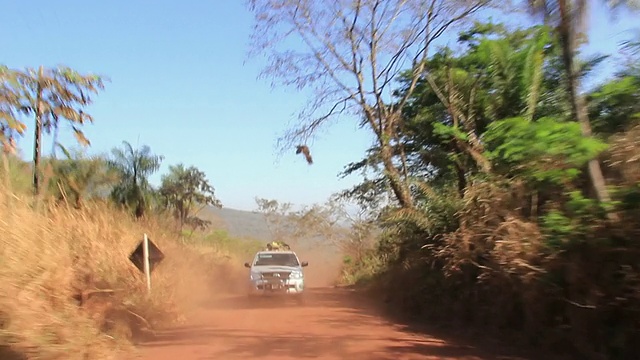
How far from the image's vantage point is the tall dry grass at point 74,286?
7852 millimetres

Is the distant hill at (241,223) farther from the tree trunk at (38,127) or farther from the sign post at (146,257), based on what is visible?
the sign post at (146,257)

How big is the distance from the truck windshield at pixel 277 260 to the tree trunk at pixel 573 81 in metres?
12.1

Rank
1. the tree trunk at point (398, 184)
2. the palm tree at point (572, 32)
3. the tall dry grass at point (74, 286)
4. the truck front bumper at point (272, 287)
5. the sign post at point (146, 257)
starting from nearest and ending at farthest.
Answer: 1. the tall dry grass at point (74, 286)
2. the palm tree at point (572, 32)
3. the sign post at point (146, 257)
4. the tree trunk at point (398, 184)
5. the truck front bumper at point (272, 287)

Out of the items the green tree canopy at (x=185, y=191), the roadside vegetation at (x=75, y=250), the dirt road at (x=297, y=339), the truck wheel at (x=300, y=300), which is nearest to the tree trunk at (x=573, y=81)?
the dirt road at (x=297, y=339)

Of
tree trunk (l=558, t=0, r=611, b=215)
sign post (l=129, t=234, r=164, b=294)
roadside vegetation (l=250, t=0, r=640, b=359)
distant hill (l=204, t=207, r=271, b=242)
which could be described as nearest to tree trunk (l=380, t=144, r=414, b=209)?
roadside vegetation (l=250, t=0, r=640, b=359)

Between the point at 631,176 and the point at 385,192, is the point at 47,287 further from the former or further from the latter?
the point at 385,192

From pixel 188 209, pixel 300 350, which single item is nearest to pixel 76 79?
pixel 300 350

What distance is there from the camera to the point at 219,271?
97.3 ft

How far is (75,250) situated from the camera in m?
11.4

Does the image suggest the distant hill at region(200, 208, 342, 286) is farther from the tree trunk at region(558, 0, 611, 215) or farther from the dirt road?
the tree trunk at region(558, 0, 611, 215)

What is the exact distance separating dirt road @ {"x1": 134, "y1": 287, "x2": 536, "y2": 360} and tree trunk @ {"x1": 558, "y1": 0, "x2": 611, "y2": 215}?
10.5 feet

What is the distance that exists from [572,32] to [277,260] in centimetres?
1337

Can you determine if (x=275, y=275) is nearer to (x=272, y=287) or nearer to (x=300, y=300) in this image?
(x=272, y=287)

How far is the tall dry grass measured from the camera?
7.85m
